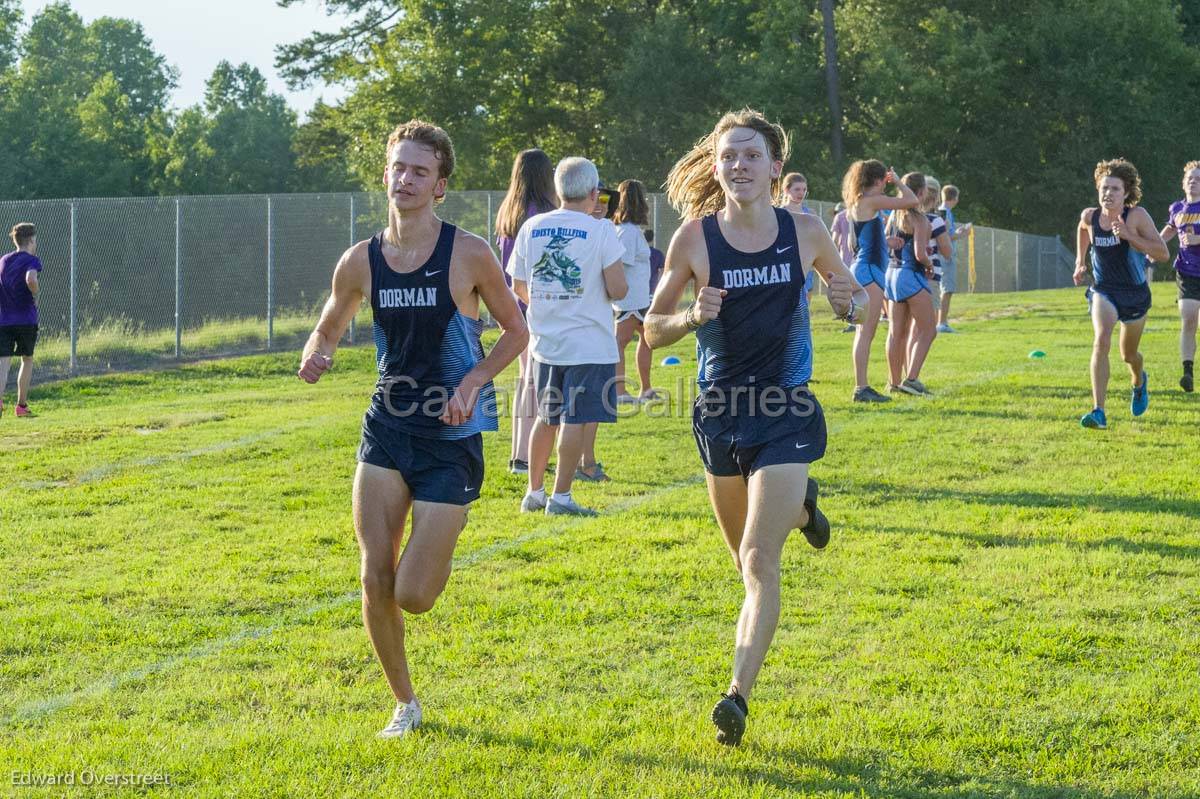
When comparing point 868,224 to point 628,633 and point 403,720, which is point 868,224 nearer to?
point 628,633

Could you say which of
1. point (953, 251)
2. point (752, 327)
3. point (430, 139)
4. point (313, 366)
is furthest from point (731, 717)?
point (953, 251)

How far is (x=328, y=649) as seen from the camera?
5.81m

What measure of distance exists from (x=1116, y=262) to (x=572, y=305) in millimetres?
5222

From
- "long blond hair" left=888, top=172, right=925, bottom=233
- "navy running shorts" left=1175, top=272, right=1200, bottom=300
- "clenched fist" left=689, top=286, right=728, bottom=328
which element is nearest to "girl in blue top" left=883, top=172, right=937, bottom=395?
"long blond hair" left=888, top=172, right=925, bottom=233

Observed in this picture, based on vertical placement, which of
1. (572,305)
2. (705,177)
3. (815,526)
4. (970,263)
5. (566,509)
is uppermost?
(970,263)

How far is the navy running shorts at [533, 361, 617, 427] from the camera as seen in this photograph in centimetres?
845

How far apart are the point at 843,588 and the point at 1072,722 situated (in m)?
1.94

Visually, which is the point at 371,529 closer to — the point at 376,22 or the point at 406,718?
the point at 406,718

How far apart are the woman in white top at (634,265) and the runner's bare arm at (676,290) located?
5186mm

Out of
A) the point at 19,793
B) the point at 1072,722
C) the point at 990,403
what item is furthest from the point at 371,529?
the point at 990,403

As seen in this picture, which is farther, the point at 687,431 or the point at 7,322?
the point at 7,322

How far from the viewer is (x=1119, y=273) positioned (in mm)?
11344

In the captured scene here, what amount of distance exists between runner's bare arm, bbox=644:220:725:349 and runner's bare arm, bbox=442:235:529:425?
578 millimetres

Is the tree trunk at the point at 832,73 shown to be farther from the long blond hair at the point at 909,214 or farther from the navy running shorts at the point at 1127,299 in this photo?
the navy running shorts at the point at 1127,299
